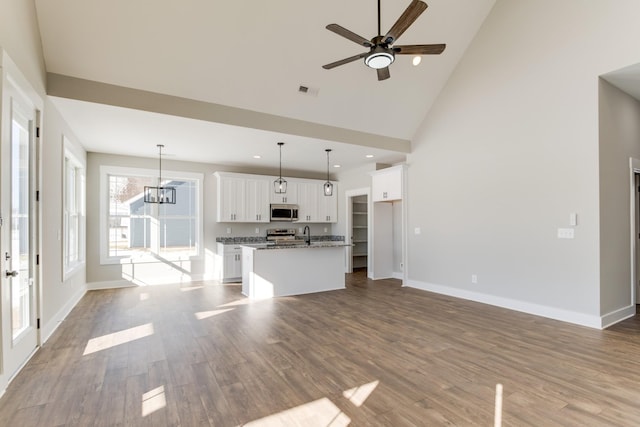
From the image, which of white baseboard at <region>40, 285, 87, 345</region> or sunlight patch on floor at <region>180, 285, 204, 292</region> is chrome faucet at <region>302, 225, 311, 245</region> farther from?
white baseboard at <region>40, 285, 87, 345</region>

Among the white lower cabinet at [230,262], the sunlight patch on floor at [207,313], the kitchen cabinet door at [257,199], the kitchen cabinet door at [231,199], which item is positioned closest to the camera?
the sunlight patch on floor at [207,313]

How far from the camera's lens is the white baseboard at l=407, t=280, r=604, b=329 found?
156 inches

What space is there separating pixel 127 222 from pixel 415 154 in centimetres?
603

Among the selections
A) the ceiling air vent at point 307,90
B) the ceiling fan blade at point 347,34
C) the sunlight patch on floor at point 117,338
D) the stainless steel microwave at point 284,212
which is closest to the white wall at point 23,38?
the ceiling fan blade at point 347,34

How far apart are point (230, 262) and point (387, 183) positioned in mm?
3817

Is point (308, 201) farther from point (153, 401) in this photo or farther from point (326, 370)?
point (153, 401)

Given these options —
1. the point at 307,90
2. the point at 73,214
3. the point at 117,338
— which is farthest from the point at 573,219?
the point at 73,214

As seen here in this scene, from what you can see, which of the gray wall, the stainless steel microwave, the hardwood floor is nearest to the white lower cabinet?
the stainless steel microwave

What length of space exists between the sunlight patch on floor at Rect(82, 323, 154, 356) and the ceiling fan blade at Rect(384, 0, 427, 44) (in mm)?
4043

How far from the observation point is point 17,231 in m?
2.85

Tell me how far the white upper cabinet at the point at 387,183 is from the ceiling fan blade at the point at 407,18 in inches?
154

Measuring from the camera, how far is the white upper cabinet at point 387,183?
6.64 metres

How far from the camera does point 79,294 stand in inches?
217

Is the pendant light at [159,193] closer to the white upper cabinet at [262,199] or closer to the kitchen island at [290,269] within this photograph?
the white upper cabinet at [262,199]
